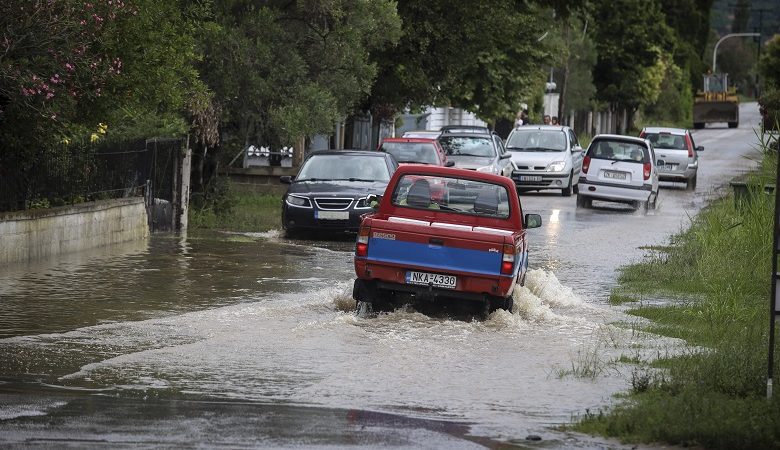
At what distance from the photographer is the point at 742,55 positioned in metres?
171

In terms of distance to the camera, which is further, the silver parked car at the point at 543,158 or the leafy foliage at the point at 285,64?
the silver parked car at the point at 543,158

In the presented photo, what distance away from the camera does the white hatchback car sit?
3384 centimetres

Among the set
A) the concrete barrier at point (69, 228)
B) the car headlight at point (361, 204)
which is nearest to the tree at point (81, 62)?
the concrete barrier at point (69, 228)

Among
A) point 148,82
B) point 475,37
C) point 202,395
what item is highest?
point 475,37

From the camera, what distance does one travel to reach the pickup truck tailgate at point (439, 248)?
1412 cm

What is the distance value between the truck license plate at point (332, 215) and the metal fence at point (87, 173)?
→ 273cm

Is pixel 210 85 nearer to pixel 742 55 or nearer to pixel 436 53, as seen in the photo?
pixel 436 53

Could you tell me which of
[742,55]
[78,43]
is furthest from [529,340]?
[742,55]

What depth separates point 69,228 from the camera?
19875 mm

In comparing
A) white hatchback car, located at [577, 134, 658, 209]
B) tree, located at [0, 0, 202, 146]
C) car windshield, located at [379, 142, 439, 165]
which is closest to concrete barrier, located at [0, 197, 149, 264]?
tree, located at [0, 0, 202, 146]

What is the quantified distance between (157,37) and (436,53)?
19.0 m

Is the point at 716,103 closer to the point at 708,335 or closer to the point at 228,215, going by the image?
the point at 228,215

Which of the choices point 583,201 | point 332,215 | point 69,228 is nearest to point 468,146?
point 583,201

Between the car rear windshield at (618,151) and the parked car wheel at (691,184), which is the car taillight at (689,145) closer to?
the parked car wheel at (691,184)
